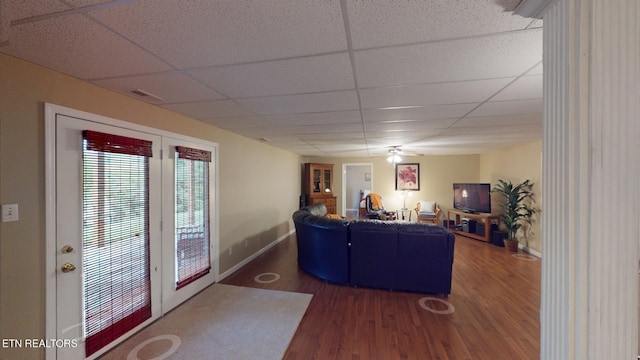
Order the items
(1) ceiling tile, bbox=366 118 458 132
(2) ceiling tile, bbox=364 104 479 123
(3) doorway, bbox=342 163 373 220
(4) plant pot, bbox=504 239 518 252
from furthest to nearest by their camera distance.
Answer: (3) doorway, bbox=342 163 373 220 → (4) plant pot, bbox=504 239 518 252 → (1) ceiling tile, bbox=366 118 458 132 → (2) ceiling tile, bbox=364 104 479 123

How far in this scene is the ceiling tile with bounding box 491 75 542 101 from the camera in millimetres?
1810

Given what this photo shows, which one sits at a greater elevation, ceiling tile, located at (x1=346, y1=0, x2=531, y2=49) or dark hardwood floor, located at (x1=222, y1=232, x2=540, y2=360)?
ceiling tile, located at (x1=346, y1=0, x2=531, y2=49)

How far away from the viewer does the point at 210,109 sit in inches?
103

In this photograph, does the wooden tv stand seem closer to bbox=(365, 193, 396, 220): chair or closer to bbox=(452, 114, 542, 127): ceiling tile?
bbox=(365, 193, 396, 220): chair

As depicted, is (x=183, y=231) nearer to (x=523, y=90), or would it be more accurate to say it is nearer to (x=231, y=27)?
(x=231, y=27)

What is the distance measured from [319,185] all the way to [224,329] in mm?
5293

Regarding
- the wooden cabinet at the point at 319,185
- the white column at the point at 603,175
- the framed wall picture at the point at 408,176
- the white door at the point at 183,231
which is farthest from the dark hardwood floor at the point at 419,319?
the framed wall picture at the point at 408,176

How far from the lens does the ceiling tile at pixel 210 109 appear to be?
2.41 meters

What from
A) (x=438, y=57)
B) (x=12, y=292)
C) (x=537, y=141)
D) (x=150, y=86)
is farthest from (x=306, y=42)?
(x=537, y=141)

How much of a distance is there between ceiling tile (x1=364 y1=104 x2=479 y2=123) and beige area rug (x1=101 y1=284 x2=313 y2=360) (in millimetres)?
2414

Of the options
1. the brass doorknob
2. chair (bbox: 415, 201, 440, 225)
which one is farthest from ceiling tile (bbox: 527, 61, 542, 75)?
chair (bbox: 415, 201, 440, 225)

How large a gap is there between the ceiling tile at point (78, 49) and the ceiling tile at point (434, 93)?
1.63 meters

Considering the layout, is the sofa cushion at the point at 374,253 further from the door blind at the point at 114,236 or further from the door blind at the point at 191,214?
the door blind at the point at 114,236

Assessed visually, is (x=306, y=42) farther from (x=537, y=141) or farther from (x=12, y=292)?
(x=537, y=141)
